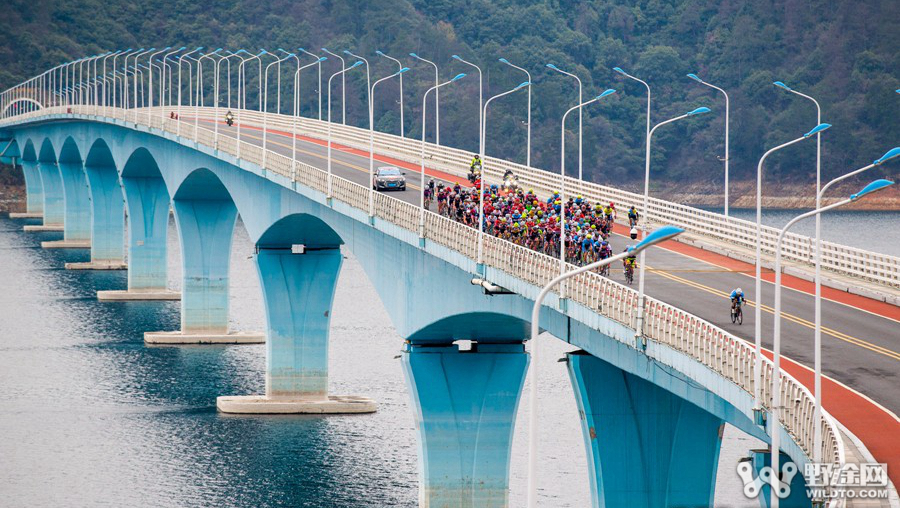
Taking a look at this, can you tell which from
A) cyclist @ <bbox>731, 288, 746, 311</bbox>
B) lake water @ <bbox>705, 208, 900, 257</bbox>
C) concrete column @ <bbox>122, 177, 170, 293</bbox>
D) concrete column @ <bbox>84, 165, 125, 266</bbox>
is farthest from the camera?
lake water @ <bbox>705, 208, 900, 257</bbox>

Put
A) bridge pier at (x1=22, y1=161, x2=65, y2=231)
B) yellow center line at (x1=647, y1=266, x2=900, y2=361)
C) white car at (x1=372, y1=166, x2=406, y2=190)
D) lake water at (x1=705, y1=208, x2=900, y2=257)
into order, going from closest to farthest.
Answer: yellow center line at (x1=647, y1=266, x2=900, y2=361), white car at (x1=372, y1=166, x2=406, y2=190), lake water at (x1=705, y1=208, x2=900, y2=257), bridge pier at (x1=22, y1=161, x2=65, y2=231)

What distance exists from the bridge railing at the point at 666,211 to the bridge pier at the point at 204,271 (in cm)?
1073

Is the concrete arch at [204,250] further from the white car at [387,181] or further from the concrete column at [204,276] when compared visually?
the white car at [387,181]

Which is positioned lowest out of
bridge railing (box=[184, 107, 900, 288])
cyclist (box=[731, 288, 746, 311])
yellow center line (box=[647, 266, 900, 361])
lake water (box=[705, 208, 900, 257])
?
lake water (box=[705, 208, 900, 257])

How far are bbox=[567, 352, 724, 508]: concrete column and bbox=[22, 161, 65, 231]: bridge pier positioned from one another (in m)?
152

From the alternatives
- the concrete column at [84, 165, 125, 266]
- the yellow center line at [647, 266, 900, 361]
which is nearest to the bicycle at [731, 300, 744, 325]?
the yellow center line at [647, 266, 900, 361]

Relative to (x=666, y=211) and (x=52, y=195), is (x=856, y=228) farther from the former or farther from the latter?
(x=666, y=211)

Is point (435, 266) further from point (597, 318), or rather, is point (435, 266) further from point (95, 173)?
point (95, 173)

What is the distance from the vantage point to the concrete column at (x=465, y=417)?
5566 centimetres

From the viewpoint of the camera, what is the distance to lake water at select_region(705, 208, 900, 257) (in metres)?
145

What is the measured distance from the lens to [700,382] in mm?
32125

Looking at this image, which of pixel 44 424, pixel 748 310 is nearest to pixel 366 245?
pixel 44 424

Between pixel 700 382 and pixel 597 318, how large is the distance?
18.6 feet

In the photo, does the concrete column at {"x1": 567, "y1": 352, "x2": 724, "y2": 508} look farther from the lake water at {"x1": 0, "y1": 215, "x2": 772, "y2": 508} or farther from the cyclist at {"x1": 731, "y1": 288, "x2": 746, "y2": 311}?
the lake water at {"x1": 0, "y1": 215, "x2": 772, "y2": 508}
